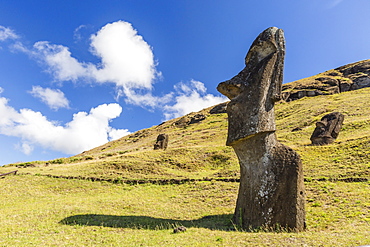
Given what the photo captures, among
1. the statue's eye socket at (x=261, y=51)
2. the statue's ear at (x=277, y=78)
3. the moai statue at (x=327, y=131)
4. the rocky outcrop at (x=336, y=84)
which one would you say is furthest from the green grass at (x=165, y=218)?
the rocky outcrop at (x=336, y=84)

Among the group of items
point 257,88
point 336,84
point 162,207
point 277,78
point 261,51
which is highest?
point 336,84

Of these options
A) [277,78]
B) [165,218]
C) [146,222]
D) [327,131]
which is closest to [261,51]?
[277,78]

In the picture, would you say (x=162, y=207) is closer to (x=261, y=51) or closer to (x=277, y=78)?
(x=277, y=78)

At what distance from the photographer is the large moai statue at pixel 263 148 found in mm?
9273

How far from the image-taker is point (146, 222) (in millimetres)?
11172

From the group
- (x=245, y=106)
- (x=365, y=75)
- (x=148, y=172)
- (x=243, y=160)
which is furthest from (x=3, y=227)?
(x=365, y=75)

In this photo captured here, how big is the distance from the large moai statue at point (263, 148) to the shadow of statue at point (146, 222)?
968 mm

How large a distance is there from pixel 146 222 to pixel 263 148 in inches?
217

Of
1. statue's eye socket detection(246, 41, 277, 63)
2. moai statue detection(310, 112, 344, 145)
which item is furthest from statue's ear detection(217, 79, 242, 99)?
Result: moai statue detection(310, 112, 344, 145)

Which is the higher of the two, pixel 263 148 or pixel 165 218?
pixel 263 148

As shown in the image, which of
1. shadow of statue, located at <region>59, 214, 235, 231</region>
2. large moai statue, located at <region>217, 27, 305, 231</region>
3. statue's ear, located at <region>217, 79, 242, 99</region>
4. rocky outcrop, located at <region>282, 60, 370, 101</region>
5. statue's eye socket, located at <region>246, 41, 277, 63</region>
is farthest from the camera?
rocky outcrop, located at <region>282, 60, 370, 101</region>

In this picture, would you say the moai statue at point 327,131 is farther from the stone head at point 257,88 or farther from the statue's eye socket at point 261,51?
the statue's eye socket at point 261,51

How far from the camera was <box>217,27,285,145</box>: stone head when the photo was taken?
395 inches

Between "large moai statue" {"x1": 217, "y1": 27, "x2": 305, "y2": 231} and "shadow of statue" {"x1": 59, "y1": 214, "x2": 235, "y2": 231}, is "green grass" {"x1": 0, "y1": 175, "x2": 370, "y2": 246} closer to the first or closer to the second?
"shadow of statue" {"x1": 59, "y1": 214, "x2": 235, "y2": 231}
